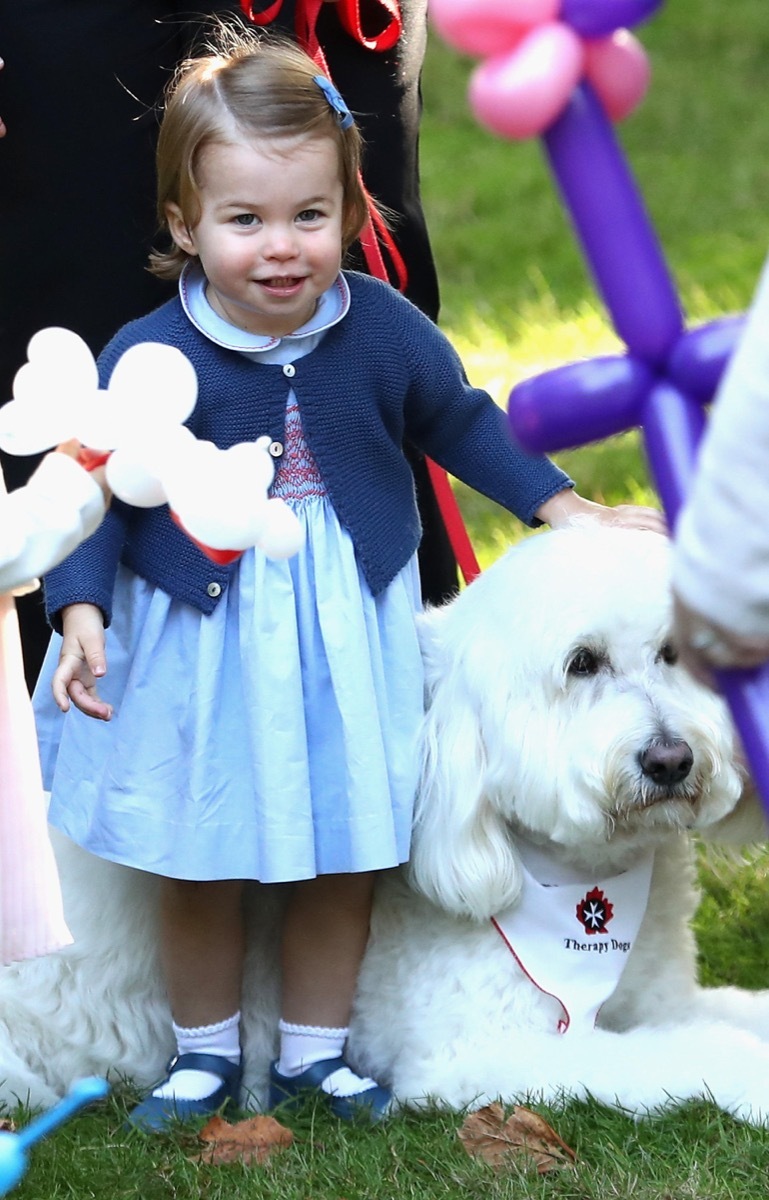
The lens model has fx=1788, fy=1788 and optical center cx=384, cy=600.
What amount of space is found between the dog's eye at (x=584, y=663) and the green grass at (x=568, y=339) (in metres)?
0.62

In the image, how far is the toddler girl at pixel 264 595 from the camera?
251 cm

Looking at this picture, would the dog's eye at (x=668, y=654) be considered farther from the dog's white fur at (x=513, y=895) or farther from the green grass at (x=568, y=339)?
the green grass at (x=568, y=339)

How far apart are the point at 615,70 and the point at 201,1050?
175 centimetres

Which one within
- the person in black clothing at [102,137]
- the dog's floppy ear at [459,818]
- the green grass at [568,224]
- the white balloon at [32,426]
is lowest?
the green grass at [568,224]

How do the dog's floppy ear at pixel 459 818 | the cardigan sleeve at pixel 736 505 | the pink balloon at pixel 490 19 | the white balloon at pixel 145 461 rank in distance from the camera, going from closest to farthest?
A: the cardigan sleeve at pixel 736 505
the pink balloon at pixel 490 19
the white balloon at pixel 145 461
the dog's floppy ear at pixel 459 818

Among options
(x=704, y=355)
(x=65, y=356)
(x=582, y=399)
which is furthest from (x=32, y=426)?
(x=704, y=355)

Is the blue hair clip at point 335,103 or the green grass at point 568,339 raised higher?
the blue hair clip at point 335,103

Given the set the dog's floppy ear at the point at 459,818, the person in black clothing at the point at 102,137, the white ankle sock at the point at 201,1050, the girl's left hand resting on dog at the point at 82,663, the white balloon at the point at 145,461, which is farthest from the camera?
the person in black clothing at the point at 102,137

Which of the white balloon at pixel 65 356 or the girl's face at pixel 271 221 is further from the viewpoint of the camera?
the girl's face at pixel 271 221

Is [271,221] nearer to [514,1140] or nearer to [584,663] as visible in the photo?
[584,663]

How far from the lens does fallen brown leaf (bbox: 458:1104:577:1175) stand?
2.44 m

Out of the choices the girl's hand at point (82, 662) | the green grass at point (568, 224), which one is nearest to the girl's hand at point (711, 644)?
the girl's hand at point (82, 662)

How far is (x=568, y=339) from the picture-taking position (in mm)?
6203

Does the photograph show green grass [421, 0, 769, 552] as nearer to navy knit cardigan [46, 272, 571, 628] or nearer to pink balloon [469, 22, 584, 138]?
navy knit cardigan [46, 272, 571, 628]
